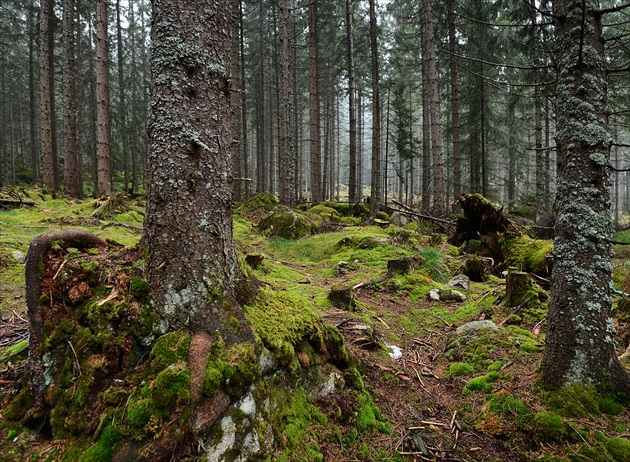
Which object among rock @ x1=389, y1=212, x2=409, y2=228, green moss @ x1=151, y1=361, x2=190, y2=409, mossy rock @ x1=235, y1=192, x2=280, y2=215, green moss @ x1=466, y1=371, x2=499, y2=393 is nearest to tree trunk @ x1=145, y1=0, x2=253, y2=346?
green moss @ x1=151, y1=361, x2=190, y2=409

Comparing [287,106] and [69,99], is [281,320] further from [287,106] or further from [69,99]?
[69,99]

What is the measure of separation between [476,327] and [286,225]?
23.6ft

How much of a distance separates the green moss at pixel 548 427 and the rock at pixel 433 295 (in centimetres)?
311

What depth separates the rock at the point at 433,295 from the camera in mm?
5539

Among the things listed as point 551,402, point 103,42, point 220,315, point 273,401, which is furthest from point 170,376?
point 103,42

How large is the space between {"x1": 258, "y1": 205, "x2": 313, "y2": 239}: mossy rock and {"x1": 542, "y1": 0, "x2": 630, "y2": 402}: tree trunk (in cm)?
799

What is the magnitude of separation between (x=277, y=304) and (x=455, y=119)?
564 inches

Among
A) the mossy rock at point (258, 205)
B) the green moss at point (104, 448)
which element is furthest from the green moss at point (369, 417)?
the mossy rock at point (258, 205)

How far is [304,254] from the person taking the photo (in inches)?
341

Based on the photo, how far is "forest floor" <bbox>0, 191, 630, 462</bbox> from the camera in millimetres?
2324

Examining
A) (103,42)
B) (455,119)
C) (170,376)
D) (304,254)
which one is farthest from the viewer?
(455,119)

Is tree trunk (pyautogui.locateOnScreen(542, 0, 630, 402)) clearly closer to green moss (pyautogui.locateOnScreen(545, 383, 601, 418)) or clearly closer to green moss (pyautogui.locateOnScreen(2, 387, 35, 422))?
green moss (pyautogui.locateOnScreen(545, 383, 601, 418))

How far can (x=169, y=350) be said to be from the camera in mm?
2033

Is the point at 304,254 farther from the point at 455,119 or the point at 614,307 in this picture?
the point at 455,119
